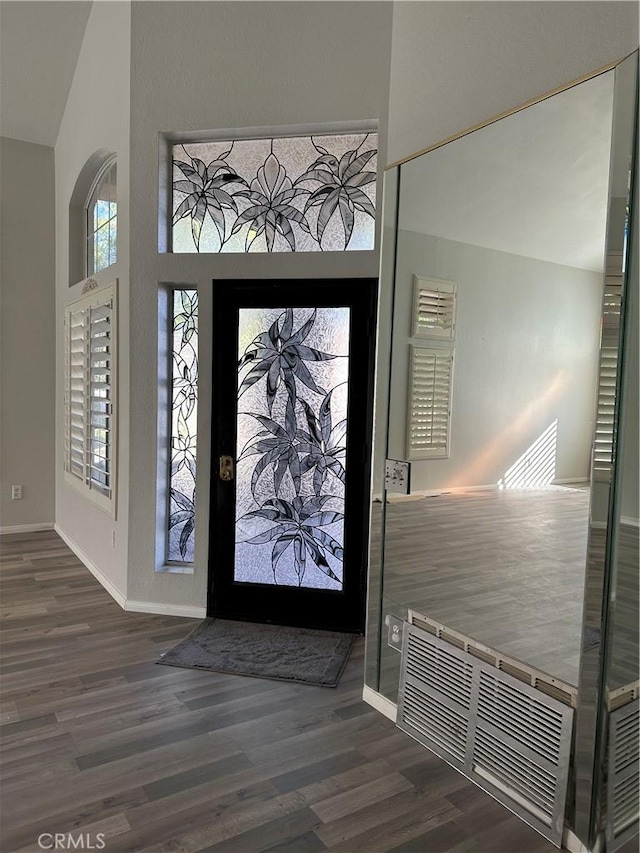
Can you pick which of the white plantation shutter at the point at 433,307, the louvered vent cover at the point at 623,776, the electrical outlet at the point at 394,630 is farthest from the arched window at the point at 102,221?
the louvered vent cover at the point at 623,776

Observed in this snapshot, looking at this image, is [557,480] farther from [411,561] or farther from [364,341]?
[364,341]

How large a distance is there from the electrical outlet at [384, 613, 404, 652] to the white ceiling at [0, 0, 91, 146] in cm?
464

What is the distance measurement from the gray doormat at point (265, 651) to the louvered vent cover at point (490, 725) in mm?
582

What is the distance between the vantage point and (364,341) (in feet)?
11.4

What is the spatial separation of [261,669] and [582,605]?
1.74 m

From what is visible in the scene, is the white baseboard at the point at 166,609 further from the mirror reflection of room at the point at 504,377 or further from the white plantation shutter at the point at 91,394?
the mirror reflection of room at the point at 504,377

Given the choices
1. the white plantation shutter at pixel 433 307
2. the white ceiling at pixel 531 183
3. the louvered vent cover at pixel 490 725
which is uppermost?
the white ceiling at pixel 531 183

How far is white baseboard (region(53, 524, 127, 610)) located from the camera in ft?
12.9

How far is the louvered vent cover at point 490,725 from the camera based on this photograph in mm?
1953

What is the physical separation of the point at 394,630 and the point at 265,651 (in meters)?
0.91

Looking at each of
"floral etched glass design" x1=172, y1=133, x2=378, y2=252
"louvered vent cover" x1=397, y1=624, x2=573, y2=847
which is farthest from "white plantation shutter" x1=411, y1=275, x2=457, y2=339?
"louvered vent cover" x1=397, y1=624, x2=573, y2=847

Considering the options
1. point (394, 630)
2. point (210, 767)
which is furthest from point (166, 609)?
point (394, 630)

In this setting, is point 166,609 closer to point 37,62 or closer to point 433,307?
point 433,307

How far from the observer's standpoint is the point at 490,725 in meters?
2.17
